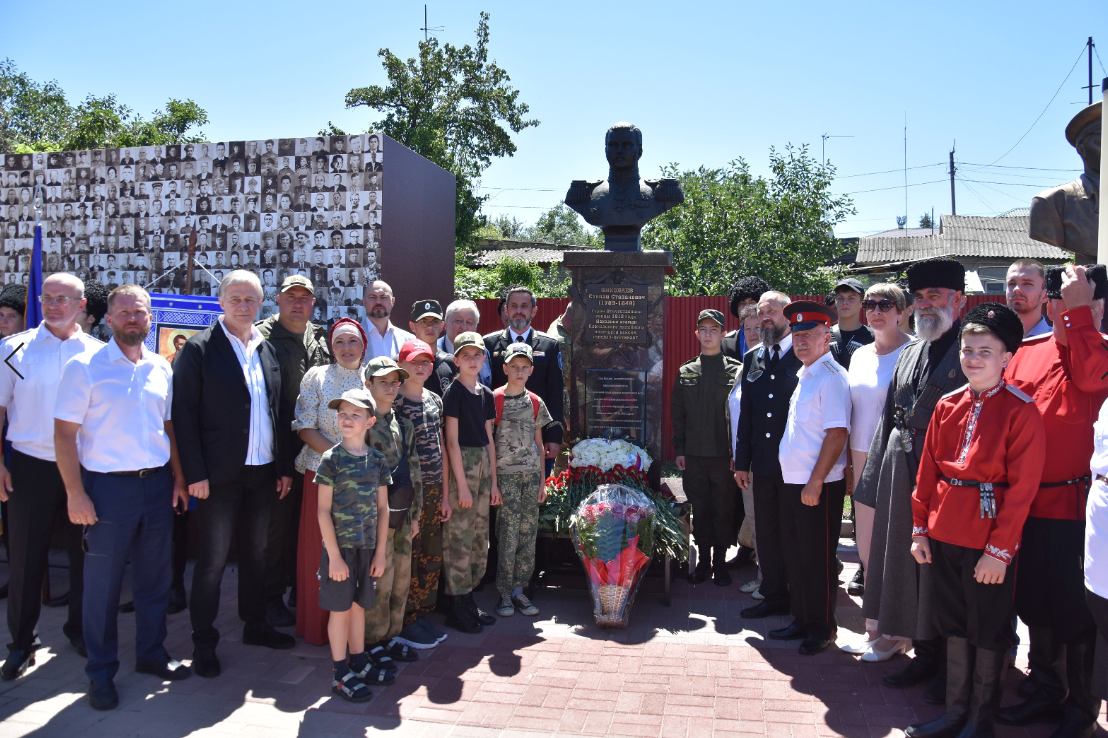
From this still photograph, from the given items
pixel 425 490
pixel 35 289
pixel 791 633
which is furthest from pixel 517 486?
pixel 35 289

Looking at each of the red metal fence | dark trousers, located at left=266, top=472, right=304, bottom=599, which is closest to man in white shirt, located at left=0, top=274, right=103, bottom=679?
dark trousers, located at left=266, top=472, right=304, bottom=599

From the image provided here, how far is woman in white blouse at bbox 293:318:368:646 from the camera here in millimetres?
4203

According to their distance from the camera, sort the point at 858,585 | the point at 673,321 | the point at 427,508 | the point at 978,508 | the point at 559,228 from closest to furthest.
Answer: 1. the point at 978,508
2. the point at 427,508
3. the point at 858,585
4. the point at 673,321
5. the point at 559,228

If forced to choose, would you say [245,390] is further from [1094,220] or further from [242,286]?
[1094,220]

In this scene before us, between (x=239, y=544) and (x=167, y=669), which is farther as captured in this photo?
(x=239, y=544)

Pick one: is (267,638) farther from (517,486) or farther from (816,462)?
(816,462)

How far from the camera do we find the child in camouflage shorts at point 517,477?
4.85 metres

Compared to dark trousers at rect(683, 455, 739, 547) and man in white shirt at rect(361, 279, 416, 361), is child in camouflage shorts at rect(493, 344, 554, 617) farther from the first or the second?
man in white shirt at rect(361, 279, 416, 361)

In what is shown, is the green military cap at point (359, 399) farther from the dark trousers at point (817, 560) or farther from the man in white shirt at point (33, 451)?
the dark trousers at point (817, 560)

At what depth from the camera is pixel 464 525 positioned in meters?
4.65

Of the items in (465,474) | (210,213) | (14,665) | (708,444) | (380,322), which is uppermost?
(210,213)

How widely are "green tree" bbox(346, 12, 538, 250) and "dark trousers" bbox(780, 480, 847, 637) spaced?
56.6 feet

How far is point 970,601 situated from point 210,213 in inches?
313

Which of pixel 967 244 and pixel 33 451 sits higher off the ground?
pixel 967 244
